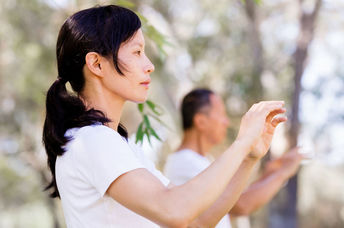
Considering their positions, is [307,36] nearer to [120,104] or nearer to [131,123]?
[131,123]

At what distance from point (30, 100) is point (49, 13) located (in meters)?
3.28

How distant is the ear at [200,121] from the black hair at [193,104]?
3cm

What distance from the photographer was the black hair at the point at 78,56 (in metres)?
1.54

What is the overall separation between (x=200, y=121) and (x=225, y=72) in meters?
7.12

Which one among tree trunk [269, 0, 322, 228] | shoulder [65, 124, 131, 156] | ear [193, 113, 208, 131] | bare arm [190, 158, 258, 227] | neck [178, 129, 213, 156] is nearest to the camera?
shoulder [65, 124, 131, 156]

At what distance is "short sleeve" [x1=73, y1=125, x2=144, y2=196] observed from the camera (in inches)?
53.2

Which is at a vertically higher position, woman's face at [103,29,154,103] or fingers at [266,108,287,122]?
woman's face at [103,29,154,103]

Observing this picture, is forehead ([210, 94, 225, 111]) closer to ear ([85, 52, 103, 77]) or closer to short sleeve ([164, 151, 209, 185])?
short sleeve ([164, 151, 209, 185])

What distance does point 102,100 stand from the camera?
1.59 meters

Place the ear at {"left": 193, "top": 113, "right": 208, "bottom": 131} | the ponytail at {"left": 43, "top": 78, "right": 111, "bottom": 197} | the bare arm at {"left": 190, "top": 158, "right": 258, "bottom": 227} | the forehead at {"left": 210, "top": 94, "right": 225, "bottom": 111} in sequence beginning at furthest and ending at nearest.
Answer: the forehead at {"left": 210, "top": 94, "right": 225, "bottom": 111} → the ear at {"left": 193, "top": 113, "right": 208, "bottom": 131} → the bare arm at {"left": 190, "top": 158, "right": 258, "bottom": 227} → the ponytail at {"left": 43, "top": 78, "right": 111, "bottom": 197}

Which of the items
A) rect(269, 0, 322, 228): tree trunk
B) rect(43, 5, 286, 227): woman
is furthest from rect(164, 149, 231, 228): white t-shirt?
rect(269, 0, 322, 228): tree trunk

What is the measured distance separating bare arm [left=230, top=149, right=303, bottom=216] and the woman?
→ 1333mm

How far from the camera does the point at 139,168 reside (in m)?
1.36

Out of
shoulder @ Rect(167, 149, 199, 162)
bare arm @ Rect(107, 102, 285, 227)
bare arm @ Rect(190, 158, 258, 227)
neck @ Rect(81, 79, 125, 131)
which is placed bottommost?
shoulder @ Rect(167, 149, 199, 162)
